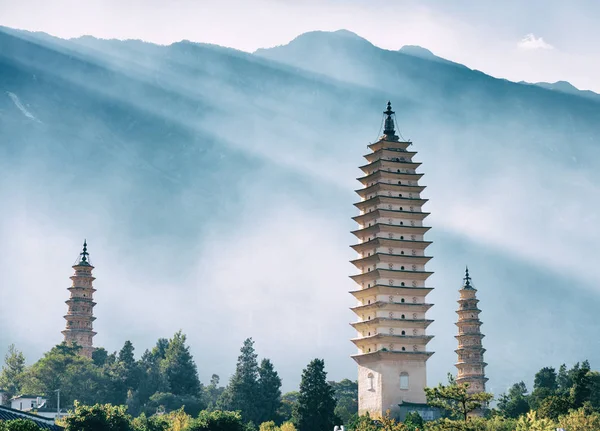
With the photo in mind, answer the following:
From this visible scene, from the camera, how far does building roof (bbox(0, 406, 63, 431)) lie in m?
74.2

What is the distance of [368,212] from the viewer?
10744cm

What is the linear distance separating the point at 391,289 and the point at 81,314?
52647mm

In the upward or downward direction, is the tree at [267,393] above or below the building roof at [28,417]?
above

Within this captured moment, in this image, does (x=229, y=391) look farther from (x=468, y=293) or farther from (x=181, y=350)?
(x=468, y=293)

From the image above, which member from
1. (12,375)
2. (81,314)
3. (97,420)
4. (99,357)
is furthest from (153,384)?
(97,420)

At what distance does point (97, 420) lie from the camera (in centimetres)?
7881

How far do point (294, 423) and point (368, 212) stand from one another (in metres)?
26.7

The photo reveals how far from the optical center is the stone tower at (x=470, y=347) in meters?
124

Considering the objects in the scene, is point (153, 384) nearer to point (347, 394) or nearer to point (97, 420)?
point (347, 394)

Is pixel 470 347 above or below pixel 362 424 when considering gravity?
above

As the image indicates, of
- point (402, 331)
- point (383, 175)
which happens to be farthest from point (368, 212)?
point (402, 331)

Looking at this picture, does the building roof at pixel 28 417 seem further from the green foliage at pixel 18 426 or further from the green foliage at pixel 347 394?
the green foliage at pixel 347 394

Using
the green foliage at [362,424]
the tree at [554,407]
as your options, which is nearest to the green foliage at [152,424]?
the green foliage at [362,424]

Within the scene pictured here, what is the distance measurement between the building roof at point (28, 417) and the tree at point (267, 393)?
1203 inches
